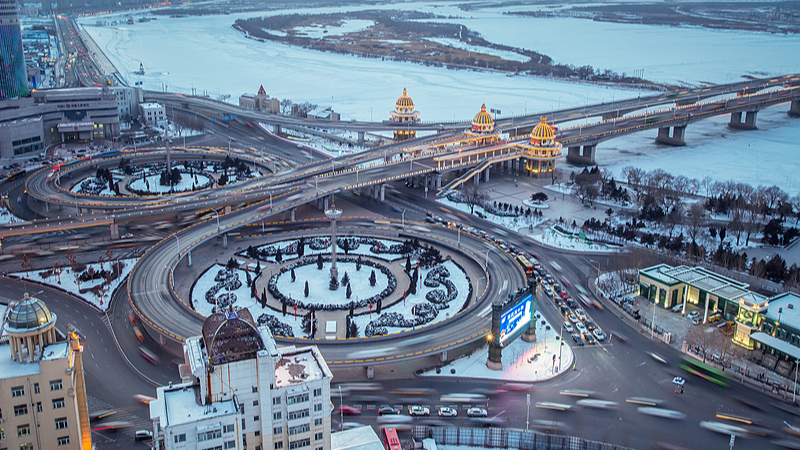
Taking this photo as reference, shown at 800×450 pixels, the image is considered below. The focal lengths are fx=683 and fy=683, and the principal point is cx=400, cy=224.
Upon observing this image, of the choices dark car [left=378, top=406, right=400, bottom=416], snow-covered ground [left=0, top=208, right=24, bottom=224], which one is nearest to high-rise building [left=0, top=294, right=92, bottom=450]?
dark car [left=378, top=406, right=400, bottom=416]

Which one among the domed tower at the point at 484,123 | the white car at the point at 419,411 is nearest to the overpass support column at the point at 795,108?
the domed tower at the point at 484,123

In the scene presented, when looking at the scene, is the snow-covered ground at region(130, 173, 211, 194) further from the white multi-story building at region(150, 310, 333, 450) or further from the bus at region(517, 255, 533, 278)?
the white multi-story building at region(150, 310, 333, 450)

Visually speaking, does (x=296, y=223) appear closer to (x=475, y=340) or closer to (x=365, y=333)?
(x=365, y=333)

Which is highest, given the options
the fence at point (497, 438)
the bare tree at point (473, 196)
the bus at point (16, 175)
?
the bus at point (16, 175)

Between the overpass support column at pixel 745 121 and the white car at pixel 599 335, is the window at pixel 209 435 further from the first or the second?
the overpass support column at pixel 745 121

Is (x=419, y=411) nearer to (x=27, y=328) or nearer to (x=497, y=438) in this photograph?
(x=497, y=438)
